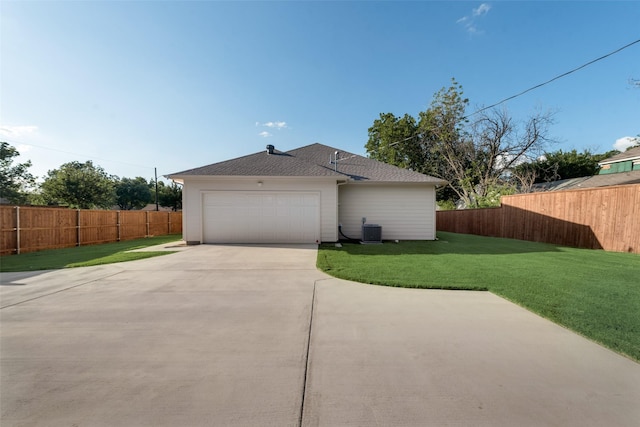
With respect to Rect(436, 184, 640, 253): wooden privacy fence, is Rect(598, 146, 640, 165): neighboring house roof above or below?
above

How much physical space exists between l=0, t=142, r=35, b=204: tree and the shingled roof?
2694 cm

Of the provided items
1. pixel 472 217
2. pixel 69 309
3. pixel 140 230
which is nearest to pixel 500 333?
pixel 69 309

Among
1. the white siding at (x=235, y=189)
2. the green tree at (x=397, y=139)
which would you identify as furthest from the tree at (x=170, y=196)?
the white siding at (x=235, y=189)

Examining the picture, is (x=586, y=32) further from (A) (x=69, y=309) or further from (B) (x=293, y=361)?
(A) (x=69, y=309)

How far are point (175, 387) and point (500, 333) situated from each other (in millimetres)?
3233

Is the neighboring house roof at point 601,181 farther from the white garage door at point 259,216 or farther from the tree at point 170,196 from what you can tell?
the tree at point 170,196

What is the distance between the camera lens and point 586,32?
8648mm

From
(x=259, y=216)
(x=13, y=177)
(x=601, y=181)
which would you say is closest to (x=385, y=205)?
(x=259, y=216)

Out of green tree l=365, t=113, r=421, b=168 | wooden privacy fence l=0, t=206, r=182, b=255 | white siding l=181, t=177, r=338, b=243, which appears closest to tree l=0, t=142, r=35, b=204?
wooden privacy fence l=0, t=206, r=182, b=255

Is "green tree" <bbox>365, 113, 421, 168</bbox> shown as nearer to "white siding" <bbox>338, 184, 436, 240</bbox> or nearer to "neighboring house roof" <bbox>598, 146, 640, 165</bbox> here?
"neighboring house roof" <bbox>598, 146, 640, 165</bbox>

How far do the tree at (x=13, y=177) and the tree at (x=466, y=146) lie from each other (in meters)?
35.9

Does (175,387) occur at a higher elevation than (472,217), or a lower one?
lower

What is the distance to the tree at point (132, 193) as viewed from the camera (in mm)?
40406

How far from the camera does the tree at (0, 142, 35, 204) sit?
22.9 meters
